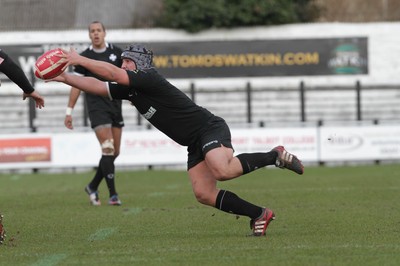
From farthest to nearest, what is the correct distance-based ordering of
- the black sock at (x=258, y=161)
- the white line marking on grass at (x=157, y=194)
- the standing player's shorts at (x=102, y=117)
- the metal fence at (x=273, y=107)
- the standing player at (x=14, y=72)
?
the metal fence at (x=273, y=107) → the white line marking on grass at (x=157, y=194) → the standing player's shorts at (x=102, y=117) → the black sock at (x=258, y=161) → the standing player at (x=14, y=72)

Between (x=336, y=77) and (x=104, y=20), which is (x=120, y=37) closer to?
(x=104, y=20)

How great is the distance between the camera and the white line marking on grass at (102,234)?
9070 mm

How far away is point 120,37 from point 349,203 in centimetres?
2216

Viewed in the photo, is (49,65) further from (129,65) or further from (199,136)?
(199,136)

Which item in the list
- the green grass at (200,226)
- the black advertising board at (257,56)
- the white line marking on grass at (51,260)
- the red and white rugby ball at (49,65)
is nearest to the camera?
the white line marking on grass at (51,260)

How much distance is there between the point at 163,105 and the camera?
8961mm

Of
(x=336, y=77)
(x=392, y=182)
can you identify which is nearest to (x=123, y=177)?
(x=392, y=182)

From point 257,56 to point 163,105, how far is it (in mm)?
25402

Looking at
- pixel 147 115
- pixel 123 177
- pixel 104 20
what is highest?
pixel 104 20

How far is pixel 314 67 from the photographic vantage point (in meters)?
34.2

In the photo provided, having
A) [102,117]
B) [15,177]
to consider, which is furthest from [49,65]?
[15,177]

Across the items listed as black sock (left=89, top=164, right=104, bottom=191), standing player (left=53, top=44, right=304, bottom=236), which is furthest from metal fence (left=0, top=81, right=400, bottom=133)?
standing player (left=53, top=44, right=304, bottom=236)

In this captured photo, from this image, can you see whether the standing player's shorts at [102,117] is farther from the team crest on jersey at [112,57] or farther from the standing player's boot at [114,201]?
the standing player's boot at [114,201]

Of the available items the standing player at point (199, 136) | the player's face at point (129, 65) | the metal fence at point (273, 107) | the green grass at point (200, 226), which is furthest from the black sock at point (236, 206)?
the metal fence at point (273, 107)
